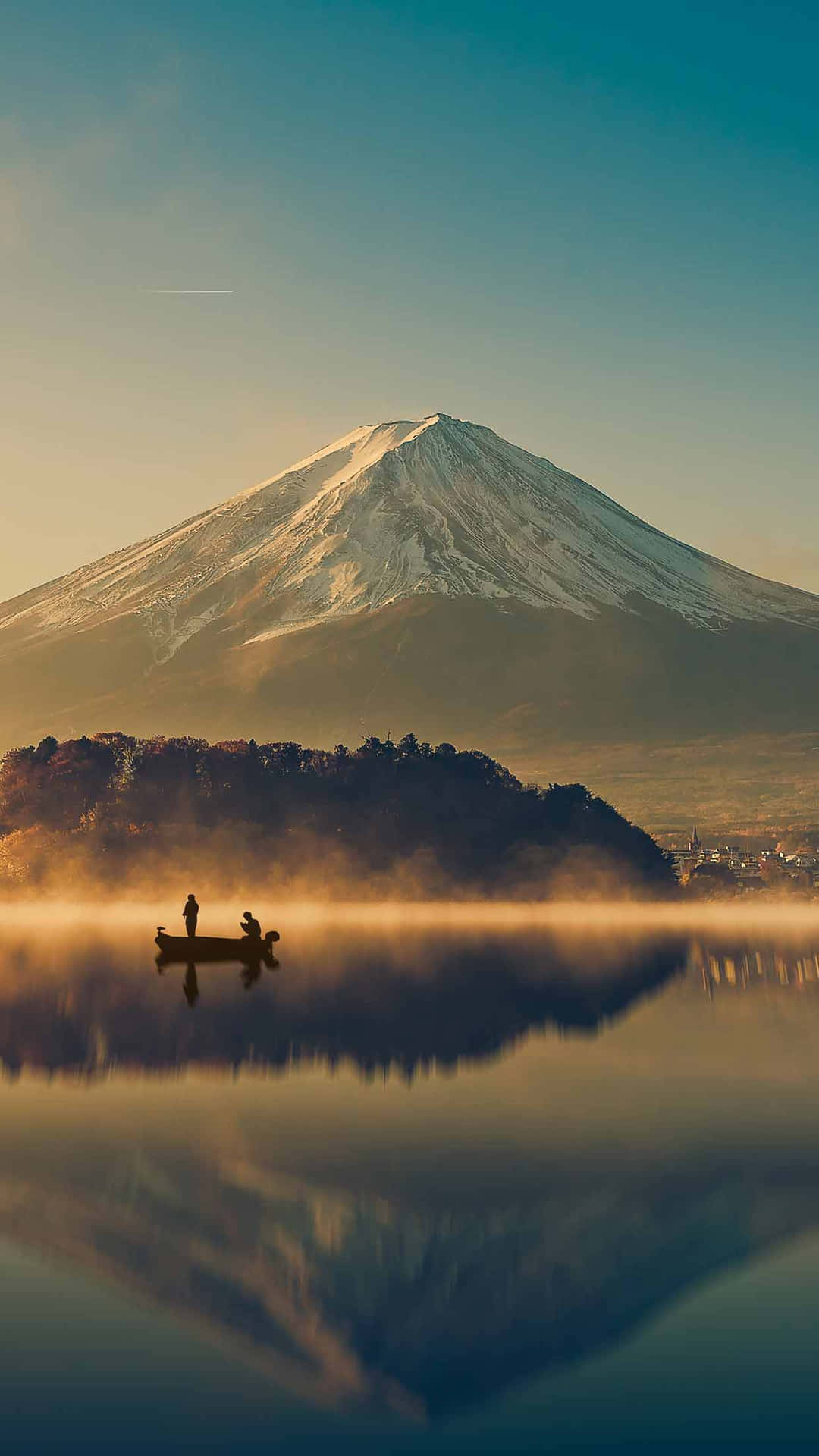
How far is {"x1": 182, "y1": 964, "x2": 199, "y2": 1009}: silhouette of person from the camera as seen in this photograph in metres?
45.5

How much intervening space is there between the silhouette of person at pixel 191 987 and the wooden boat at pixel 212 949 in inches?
15.6

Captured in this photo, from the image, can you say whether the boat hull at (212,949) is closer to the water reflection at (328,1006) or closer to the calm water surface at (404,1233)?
the water reflection at (328,1006)

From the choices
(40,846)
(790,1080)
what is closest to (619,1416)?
(790,1080)

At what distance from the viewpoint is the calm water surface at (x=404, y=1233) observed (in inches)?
561

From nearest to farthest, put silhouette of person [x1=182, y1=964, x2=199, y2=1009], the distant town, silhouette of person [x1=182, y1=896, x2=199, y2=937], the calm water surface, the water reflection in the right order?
the calm water surface → the water reflection → silhouette of person [x1=182, y1=964, x2=199, y2=1009] → silhouette of person [x1=182, y1=896, x2=199, y2=937] → the distant town

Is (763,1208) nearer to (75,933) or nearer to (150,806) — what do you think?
(75,933)

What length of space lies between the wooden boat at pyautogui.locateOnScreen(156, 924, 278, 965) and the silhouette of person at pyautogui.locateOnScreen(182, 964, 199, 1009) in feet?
1.30

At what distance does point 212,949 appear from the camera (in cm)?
5181

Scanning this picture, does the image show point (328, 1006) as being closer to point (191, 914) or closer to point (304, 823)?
point (191, 914)

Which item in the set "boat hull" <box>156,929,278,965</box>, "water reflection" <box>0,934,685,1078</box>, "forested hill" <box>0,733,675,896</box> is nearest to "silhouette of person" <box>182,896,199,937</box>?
"boat hull" <box>156,929,278,965</box>

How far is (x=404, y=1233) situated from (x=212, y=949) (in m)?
32.7

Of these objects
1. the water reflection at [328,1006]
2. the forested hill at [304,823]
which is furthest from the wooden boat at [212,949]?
the forested hill at [304,823]

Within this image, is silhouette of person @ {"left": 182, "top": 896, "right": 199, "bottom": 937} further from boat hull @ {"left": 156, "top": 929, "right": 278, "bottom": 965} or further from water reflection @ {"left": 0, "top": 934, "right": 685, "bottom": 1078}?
water reflection @ {"left": 0, "top": 934, "right": 685, "bottom": 1078}

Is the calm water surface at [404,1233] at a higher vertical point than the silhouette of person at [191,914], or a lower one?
lower
